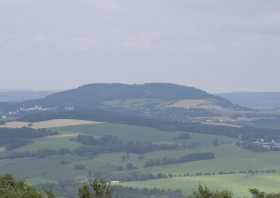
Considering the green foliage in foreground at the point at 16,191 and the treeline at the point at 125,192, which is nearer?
the green foliage in foreground at the point at 16,191

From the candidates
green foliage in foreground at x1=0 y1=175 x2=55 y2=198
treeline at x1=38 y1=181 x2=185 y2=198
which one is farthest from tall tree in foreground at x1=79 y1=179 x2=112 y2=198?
treeline at x1=38 y1=181 x2=185 y2=198

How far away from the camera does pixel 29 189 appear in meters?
72.1

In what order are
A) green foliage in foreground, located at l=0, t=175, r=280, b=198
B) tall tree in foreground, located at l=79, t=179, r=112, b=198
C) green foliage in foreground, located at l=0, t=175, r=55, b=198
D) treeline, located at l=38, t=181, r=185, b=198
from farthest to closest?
treeline, located at l=38, t=181, r=185, b=198, green foliage in foreground, located at l=0, t=175, r=55, b=198, green foliage in foreground, located at l=0, t=175, r=280, b=198, tall tree in foreground, located at l=79, t=179, r=112, b=198

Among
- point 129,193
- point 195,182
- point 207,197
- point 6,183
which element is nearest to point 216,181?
point 195,182

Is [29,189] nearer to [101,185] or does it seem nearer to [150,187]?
[101,185]

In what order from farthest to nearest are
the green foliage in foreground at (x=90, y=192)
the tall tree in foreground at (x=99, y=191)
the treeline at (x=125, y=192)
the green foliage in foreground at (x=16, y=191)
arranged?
the treeline at (x=125, y=192)
the green foliage in foreground at (x=16, y=191)
the green foliage in foreground at (x=90, y=192)
the tall tree in foreground at (x=99, y=191)

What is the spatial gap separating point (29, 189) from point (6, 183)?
624 centimetres

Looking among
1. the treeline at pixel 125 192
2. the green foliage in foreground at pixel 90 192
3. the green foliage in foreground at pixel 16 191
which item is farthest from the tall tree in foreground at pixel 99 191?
the treeline at pixel 125 192

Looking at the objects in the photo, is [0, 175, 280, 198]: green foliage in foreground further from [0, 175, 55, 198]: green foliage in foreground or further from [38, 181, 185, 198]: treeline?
[38, 181, 185, 198]: treeline

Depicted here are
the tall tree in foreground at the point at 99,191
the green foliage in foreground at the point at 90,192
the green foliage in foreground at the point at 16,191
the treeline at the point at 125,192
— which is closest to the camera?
the tall tree in foreground at the point at 99,191

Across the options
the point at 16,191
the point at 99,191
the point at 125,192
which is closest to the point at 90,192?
the point at 99,191

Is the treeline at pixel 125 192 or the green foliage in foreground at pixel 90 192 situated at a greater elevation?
the green foliage in foreground at pixel 90 192

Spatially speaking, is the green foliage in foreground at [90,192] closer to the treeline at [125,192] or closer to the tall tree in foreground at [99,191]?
the tall tree in foreground at [99,191]

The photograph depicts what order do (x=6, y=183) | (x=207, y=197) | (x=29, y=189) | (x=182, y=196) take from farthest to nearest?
(x=182, y=196) < (x=6, y=183) < (x=29, y=189) < (x=207, y=197)
